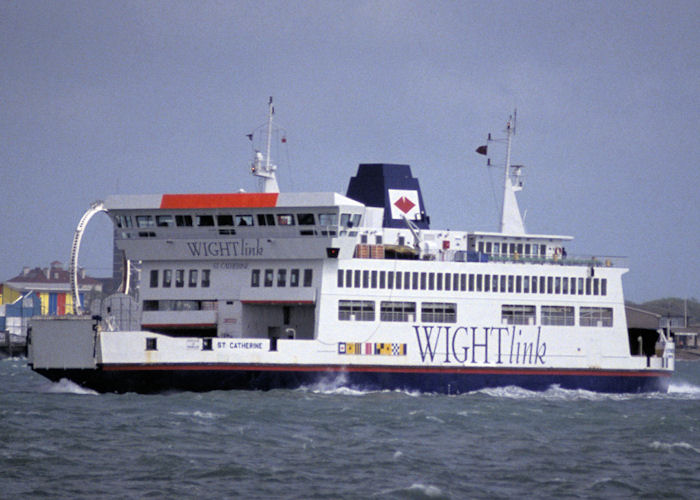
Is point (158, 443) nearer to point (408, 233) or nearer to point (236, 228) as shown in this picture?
point (236, 228)

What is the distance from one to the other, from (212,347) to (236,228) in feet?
16.0

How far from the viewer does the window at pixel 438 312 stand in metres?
43.8

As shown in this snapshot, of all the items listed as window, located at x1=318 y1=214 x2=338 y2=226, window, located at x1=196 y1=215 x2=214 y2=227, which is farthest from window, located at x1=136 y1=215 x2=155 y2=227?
window, located at x1=318 y1=214 x2=338 y2=226

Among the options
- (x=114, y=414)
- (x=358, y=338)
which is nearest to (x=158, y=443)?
(x=114, y=414)

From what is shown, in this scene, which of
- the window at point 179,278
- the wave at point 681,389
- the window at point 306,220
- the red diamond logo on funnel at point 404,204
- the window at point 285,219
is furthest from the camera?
the wave at point 681,389

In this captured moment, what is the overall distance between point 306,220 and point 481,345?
27.9ft

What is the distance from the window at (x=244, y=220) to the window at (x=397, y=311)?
5.89m

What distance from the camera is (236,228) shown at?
4269 centimetres

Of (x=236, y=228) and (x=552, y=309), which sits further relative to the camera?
(x=552, y=309)

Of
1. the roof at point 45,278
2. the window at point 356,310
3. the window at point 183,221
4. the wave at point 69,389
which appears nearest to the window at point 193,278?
the window at point 183,221

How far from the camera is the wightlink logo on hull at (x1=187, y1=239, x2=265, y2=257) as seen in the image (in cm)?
4266

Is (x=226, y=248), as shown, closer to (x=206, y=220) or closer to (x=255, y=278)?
(x=206, y=220)

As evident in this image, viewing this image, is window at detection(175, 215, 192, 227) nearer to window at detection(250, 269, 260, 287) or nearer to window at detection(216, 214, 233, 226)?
window at detection(216, 214, 233, 226)

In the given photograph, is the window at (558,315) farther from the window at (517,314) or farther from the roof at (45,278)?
the roof at (45,278)
